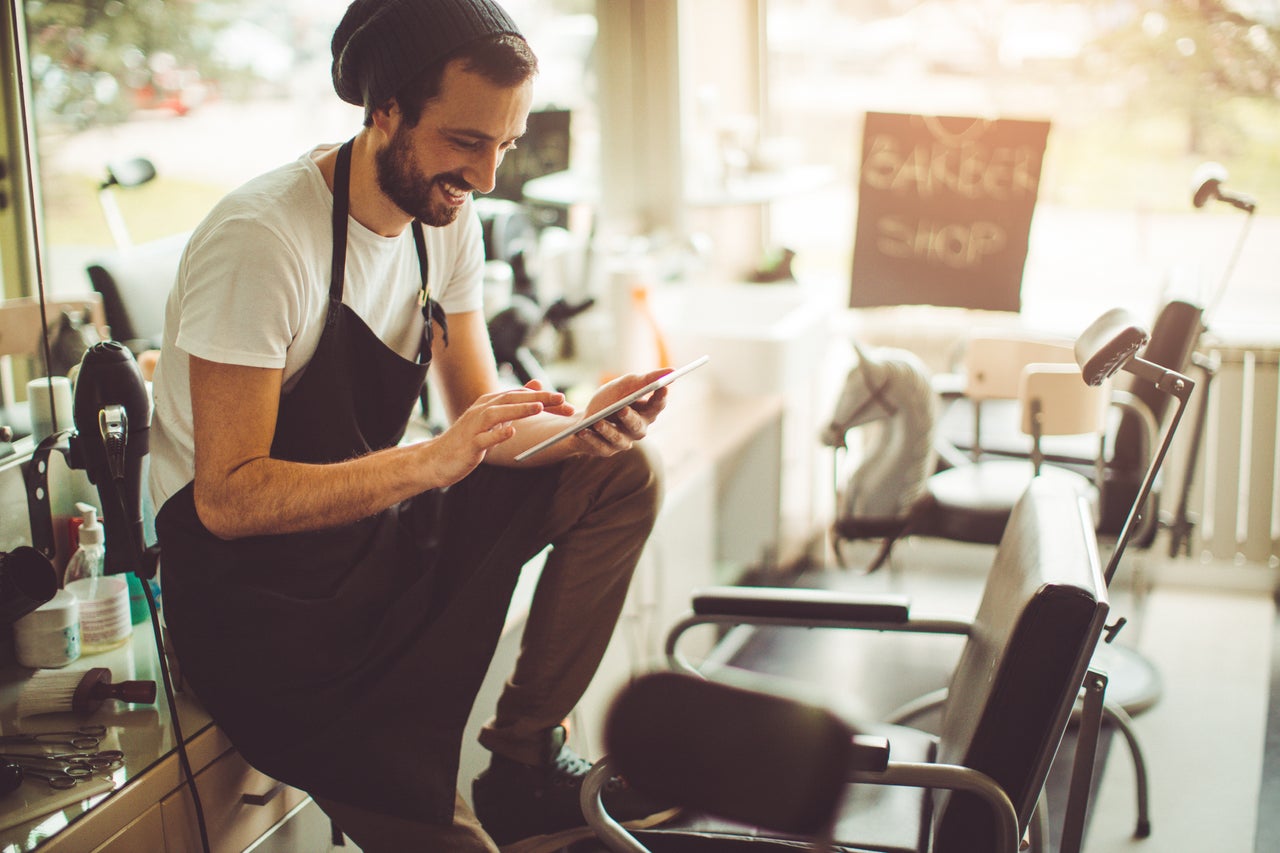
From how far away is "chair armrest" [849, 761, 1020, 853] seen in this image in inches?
47.4

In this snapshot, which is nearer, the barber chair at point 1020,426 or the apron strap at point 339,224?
the apron strap at point 339,224

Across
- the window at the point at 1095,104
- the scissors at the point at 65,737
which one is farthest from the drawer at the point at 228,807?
the window at the point at 1095,104

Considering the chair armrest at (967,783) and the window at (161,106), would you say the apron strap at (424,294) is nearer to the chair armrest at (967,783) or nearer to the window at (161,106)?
the window at (161,106)

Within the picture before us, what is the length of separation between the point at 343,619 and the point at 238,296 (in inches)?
16.5

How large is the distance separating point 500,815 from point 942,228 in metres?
2.01

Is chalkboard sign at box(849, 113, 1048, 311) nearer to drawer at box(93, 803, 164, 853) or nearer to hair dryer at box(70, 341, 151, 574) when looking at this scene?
hair dryer at box(70, 341, 151, 574)

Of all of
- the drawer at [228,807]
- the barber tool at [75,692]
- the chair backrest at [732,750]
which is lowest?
the drawer at [228,807]

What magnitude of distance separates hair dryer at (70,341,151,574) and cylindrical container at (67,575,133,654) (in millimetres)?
62

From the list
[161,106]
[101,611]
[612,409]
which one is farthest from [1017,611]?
[161,106]

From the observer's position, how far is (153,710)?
141 centimetres

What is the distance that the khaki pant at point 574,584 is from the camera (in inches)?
63.3

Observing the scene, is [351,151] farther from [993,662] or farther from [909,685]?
[909,685]

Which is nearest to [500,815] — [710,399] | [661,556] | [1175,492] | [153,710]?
[153,710]

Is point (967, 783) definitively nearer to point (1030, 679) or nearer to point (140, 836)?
point (1030, 679)
